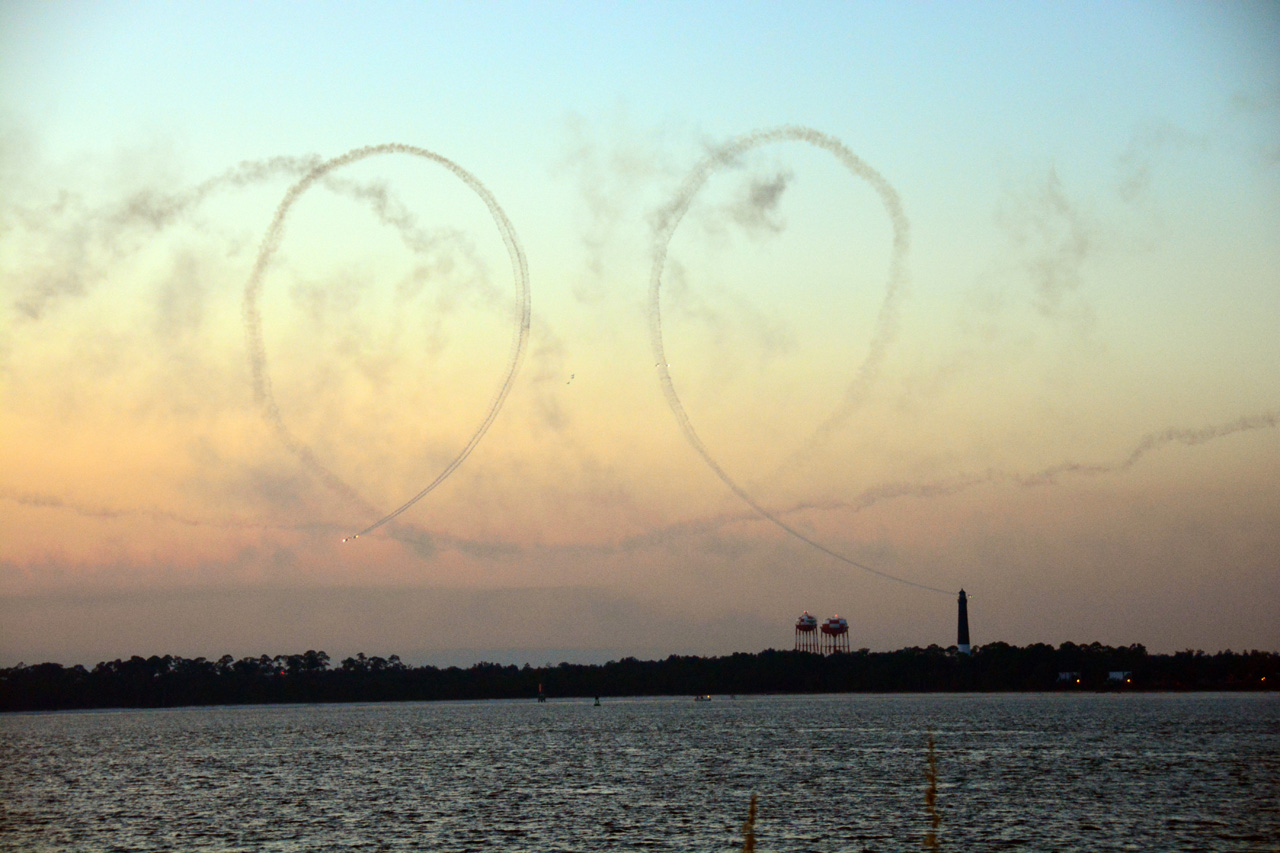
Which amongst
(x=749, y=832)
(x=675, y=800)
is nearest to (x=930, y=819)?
(x=749, y=832)

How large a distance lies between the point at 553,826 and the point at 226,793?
5160 centimetres

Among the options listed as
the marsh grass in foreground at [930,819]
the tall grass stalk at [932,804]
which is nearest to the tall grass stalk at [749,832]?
the marsh grass in foreground at [930,819]

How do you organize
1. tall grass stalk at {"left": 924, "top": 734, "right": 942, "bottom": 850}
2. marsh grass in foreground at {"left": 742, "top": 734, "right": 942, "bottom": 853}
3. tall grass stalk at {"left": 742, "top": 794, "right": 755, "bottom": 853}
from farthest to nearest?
tall grass stalk at {"left": 924, "top": 734, "right": 942, "bottom": 850}, marsh grass in foreground at {"left": 742, "top": 734, "right": 942, "bottom": 853}, tall grass stalk at {"left": 742, "top": 794, "right": 755, "bottom": 853}

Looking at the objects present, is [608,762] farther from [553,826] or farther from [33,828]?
[33,828]

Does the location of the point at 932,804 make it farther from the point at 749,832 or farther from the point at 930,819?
the point at 749,832

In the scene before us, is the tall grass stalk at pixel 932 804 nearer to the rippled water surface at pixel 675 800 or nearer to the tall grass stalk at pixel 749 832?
the rippled water surface at pixel 675 800

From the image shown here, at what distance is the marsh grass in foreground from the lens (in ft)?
290

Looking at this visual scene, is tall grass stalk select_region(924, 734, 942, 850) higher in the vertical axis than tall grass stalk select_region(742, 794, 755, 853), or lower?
higher

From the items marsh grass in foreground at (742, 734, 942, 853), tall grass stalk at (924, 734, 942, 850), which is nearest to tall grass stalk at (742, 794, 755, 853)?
marsh grass in foreground at (742, 734, 942, 853)

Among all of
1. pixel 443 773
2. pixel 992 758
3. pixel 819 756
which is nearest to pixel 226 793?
pixel 443 773

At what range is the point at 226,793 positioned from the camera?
135625 mm

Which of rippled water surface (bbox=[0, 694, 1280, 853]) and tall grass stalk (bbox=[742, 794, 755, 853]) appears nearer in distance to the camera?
tall grass stalk (bbox=[742, 794, 755, 853])

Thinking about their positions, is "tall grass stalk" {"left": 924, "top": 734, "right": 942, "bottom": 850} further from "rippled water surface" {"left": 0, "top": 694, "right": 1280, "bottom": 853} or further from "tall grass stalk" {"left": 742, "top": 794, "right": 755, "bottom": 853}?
"tall grass stalk" {"left": 742, "top": 794, "right": 755, "bottom": 853}

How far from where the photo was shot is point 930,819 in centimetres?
10075
